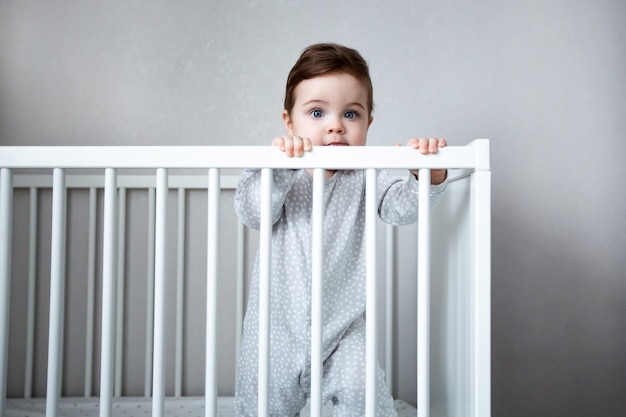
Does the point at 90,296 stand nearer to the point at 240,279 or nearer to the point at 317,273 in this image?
the point at 240,279

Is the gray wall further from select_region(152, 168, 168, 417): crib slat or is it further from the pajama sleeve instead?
select_region(152, 168, 168, 417): crib slat

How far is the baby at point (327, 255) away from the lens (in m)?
0.86

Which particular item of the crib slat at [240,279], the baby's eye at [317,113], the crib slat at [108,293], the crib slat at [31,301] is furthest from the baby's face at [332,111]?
the crib slat at [31,301]

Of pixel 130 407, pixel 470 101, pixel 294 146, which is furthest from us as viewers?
pixel 470 101

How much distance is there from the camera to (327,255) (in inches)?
34.7

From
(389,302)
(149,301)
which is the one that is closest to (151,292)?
(149,301)

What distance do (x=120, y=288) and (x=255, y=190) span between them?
0.68 meters

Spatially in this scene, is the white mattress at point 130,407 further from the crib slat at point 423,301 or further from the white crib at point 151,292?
the crib slat at point 423,301

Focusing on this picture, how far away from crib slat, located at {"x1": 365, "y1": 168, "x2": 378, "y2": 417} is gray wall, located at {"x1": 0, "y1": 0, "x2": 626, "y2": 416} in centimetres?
73

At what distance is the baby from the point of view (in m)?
0.86

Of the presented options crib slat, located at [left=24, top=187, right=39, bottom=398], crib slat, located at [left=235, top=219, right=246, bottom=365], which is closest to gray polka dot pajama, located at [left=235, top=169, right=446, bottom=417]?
crib slat, located at [left=235, top=219, right=246, bottom=365]

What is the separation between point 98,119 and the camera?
1.38 m

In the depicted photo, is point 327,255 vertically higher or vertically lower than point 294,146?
lower

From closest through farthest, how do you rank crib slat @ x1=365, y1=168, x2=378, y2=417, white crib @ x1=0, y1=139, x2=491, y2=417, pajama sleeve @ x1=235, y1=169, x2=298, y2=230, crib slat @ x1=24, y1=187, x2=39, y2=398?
crib slat @ x1=365, y1=168, x2=378, y2=417 → pajama sleeve @ x1=235, y1=169, x2=298, y2=230 → white crib @ x1=0, y1=139, x2=491, y2=417 → crib slat @ x1=24, y1=187, x2=39, y2=398
